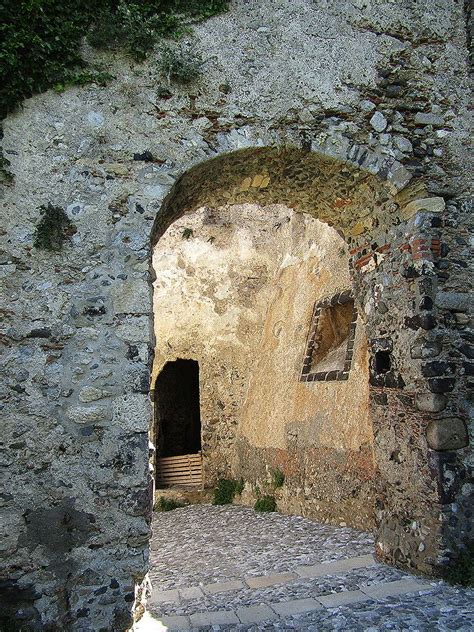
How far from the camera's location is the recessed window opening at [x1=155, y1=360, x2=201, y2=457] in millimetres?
11000

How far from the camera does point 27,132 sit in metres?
3.45

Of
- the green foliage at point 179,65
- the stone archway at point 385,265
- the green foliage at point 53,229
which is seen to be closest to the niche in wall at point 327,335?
the stone archway at point 385,265

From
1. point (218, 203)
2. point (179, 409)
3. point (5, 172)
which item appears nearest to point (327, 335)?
point (218, 203)

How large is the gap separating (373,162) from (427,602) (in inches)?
111

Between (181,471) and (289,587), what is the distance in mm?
4537

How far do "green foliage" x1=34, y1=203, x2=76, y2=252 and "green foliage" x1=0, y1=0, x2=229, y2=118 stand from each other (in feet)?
2.24

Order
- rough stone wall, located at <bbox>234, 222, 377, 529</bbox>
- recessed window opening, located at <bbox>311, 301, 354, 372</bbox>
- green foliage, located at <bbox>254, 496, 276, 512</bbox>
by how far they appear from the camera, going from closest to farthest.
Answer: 1. rough stone wall, located at <bbox>234, 222, 377, 529</bbox>
2. recessed window opening, located at <bbox>311, 301, 354, 372</bbox>
3. green foliage, located at <bbox>254, 496, 276, 512</bbox>

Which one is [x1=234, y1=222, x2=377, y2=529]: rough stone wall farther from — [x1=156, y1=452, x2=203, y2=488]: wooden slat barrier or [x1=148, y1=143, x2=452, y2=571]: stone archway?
[x1=156, y1=452, x2=203, y2=488]: wooden slat barrier

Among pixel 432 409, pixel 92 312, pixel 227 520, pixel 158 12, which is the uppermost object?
pixel 158 12

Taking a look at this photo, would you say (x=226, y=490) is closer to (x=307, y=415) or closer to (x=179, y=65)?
(x=307, y=415)

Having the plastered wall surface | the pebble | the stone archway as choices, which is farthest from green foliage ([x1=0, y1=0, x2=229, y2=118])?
the plastered wall surface

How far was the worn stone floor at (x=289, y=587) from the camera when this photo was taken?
319cm

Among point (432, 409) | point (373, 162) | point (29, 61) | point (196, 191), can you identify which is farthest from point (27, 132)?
point (432, 409)

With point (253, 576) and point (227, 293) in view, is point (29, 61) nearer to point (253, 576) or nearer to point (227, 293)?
point (253, 576)
